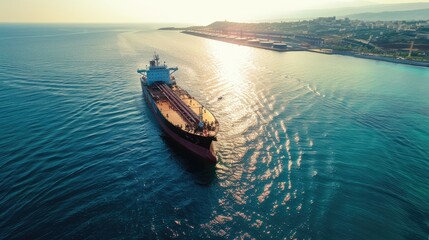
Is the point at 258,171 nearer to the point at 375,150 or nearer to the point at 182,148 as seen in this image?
the point at 182,148

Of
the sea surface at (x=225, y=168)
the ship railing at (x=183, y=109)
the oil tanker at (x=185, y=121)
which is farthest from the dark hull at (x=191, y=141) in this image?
the ship railing at (x=183, y=109)

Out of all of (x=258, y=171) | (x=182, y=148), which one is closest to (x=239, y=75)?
(x=182, y=148)

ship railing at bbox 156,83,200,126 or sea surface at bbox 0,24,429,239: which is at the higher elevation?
ship railing at bbox 156,83,200,126

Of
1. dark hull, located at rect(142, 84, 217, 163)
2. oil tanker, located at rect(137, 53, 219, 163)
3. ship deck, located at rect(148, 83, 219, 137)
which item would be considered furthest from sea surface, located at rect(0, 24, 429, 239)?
ship deck, located at rect(148, 83, 219, 137)

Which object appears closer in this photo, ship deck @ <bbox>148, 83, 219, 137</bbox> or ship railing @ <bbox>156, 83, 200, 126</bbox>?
ship deck @ <bbox>148, 83, 219, 137</bbox>

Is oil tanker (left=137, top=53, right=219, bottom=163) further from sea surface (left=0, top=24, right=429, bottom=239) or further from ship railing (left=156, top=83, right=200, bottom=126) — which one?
sea surface (left=0, top=24, right=429, bottom=239)

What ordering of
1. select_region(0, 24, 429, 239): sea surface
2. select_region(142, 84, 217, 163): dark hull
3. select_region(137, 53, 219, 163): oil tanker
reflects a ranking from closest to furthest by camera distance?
select_region(0, 24, 429, 239): sea surface < select_region(142, 84, 217, 163): dark hull < select_region(137, 53, 219, 163): oil tanker

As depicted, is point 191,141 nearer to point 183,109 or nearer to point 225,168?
point 225,168

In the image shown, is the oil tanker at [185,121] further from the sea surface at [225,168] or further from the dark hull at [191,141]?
the sea surface at [225,168]
